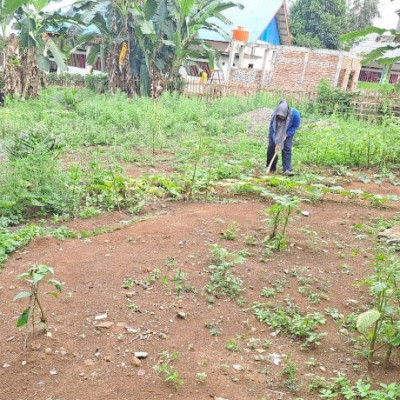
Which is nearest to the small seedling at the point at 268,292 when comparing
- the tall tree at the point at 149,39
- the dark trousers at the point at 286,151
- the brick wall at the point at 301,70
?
the dark trousers at the point at 286,151

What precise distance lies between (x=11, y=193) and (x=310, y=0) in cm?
2689

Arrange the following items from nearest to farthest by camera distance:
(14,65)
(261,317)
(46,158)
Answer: (261,317), (46,158), (14,65)

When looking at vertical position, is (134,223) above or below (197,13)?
below

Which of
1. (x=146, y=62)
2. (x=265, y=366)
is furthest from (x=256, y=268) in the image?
(x=146, y=62)

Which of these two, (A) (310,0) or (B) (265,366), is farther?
(A) (310,0)

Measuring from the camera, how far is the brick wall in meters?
21.9

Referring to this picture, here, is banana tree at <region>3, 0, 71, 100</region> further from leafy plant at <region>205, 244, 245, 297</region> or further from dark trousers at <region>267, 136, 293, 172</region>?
leafy plant at <region>205, 244, 245, 297</region>

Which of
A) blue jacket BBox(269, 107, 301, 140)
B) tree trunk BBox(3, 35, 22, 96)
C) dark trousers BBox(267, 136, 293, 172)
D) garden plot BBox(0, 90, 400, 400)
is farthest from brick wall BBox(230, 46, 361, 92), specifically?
garden plot BBox(0, 90, 400, 400)

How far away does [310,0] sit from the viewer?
28000mm

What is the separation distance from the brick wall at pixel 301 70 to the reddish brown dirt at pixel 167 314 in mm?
17973

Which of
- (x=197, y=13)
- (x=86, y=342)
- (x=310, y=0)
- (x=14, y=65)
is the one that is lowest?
(x=86, y=342)

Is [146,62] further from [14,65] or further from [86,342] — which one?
[86,342]

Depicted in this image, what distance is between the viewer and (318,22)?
2831cm

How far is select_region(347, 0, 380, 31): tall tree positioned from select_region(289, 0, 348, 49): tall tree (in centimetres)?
380
